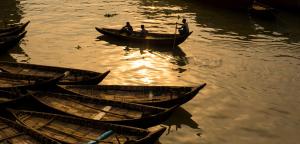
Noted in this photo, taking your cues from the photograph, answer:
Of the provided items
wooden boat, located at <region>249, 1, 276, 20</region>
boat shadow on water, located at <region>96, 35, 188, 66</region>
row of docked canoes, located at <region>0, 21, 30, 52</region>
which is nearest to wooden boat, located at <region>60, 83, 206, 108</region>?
boat shadow on water, located at <region>96, 35, 188, 66</region>

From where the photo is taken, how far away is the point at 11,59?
24.7 m

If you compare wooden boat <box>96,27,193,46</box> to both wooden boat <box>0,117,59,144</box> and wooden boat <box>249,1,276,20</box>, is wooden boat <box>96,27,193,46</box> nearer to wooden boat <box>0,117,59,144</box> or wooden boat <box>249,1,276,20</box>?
wooden boat <box>249,1,276,20</box>

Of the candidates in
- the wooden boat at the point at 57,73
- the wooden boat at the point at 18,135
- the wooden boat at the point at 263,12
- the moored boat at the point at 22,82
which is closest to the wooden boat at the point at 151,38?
the wooden boat at the point at 57,73

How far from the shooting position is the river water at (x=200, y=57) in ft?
54.8

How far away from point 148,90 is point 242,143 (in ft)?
17.0

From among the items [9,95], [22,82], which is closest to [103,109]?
[9,95]

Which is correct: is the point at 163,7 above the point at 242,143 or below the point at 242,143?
above

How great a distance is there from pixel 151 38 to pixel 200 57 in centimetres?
452

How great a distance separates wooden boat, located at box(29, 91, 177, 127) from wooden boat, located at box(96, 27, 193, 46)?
11.2 meters

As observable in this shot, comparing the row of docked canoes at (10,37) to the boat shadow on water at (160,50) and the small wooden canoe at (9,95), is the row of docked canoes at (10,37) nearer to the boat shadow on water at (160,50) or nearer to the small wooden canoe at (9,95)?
the boat shadow on water at (160,50)

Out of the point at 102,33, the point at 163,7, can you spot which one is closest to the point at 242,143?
the point at 102,33

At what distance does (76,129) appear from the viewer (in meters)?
14.2

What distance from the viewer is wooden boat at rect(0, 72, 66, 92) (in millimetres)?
17000

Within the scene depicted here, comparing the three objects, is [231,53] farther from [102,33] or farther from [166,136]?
[166,136]
